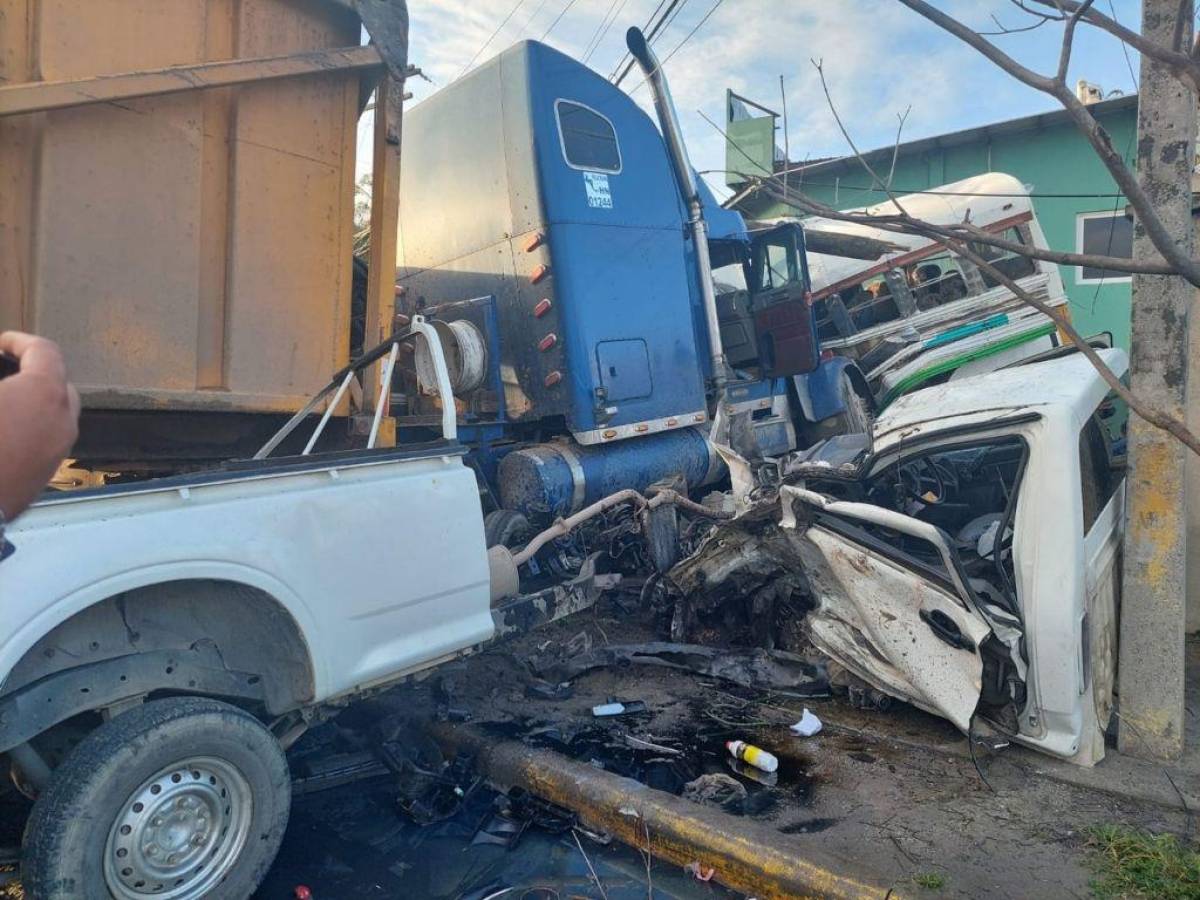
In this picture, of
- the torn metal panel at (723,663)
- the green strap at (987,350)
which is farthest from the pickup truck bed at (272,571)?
the green strap at (987,350)

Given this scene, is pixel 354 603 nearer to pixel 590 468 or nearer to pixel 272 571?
pixel 272 571

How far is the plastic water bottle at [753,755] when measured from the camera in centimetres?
372

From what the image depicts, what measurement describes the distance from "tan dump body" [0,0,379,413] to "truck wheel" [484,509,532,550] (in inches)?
58.8

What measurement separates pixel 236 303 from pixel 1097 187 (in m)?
14.6

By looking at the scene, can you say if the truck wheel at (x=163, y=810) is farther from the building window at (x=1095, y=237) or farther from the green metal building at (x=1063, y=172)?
the building window at (x=1095, y=237)

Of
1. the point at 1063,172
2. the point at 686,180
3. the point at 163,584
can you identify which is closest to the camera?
the point at 163,584

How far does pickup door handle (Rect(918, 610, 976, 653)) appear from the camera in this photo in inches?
138

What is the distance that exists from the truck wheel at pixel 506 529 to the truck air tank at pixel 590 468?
0.32 meters

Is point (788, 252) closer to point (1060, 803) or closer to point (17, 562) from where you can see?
point (1060, 803)

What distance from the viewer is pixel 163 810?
2.62 meters

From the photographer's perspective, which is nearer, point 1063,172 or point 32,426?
point 32,426

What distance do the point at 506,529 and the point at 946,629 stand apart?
9.00ft

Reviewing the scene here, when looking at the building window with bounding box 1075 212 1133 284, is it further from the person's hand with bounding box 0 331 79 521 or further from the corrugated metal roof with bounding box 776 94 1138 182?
the person's hand with bounding box 0 331 79 521

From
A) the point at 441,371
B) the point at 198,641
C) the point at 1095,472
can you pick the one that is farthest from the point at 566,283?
the point at 198,641
